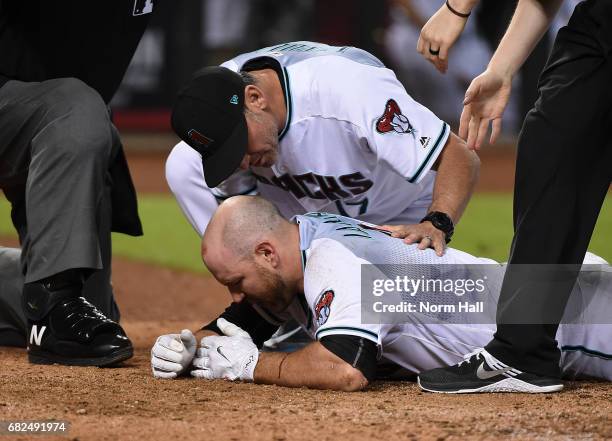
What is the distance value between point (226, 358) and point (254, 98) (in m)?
0.98

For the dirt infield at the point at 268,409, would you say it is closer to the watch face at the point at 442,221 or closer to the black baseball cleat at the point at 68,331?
the black baseball cleat at the point at 68,331

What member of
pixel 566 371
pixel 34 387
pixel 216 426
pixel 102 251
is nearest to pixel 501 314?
pixel 566 371

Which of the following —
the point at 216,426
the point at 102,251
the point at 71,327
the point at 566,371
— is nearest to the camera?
the point at 216,426

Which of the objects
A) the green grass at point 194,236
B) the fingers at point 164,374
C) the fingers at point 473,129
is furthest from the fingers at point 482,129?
the green grass at point 194,236

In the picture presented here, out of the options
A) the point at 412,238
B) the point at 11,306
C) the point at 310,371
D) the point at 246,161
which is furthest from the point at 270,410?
the point at 11,306

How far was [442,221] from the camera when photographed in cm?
359

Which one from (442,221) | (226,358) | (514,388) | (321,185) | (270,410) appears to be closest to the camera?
(270,410)

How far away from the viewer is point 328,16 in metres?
14.5

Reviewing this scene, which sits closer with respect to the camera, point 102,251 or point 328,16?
point 102,251

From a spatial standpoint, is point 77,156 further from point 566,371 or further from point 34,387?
point 566,371

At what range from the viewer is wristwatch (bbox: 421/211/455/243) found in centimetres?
357

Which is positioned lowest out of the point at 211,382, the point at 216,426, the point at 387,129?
the point at 211,382

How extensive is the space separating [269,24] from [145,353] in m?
10.5

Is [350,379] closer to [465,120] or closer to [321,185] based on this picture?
[465,120]
